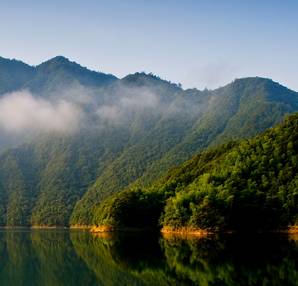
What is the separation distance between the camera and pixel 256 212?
11031 cm

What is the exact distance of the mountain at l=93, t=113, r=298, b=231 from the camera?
360ft

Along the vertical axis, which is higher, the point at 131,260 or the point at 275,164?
the point at 275,164

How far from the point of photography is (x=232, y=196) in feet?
366

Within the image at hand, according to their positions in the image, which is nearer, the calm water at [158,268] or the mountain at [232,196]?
the calm water at [158,268]

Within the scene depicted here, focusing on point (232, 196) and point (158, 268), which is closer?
point (158, 268)

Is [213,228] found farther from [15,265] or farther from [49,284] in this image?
[49,284]

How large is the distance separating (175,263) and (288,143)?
77.9 m

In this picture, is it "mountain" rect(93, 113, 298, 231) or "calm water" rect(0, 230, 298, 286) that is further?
"mountain" rect(93, 113, 298, 231)

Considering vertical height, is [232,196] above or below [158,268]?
above

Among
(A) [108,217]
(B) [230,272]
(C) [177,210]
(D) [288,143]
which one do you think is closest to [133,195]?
(A) [108,217]

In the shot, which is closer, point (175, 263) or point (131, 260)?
point (175, 263)

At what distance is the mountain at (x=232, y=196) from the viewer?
109750mm

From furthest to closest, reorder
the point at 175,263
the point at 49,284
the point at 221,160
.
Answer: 1. the point at 221,160
2. the point at 175,263
3. the point at 49,284

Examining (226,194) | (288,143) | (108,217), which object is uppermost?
(288,143)
